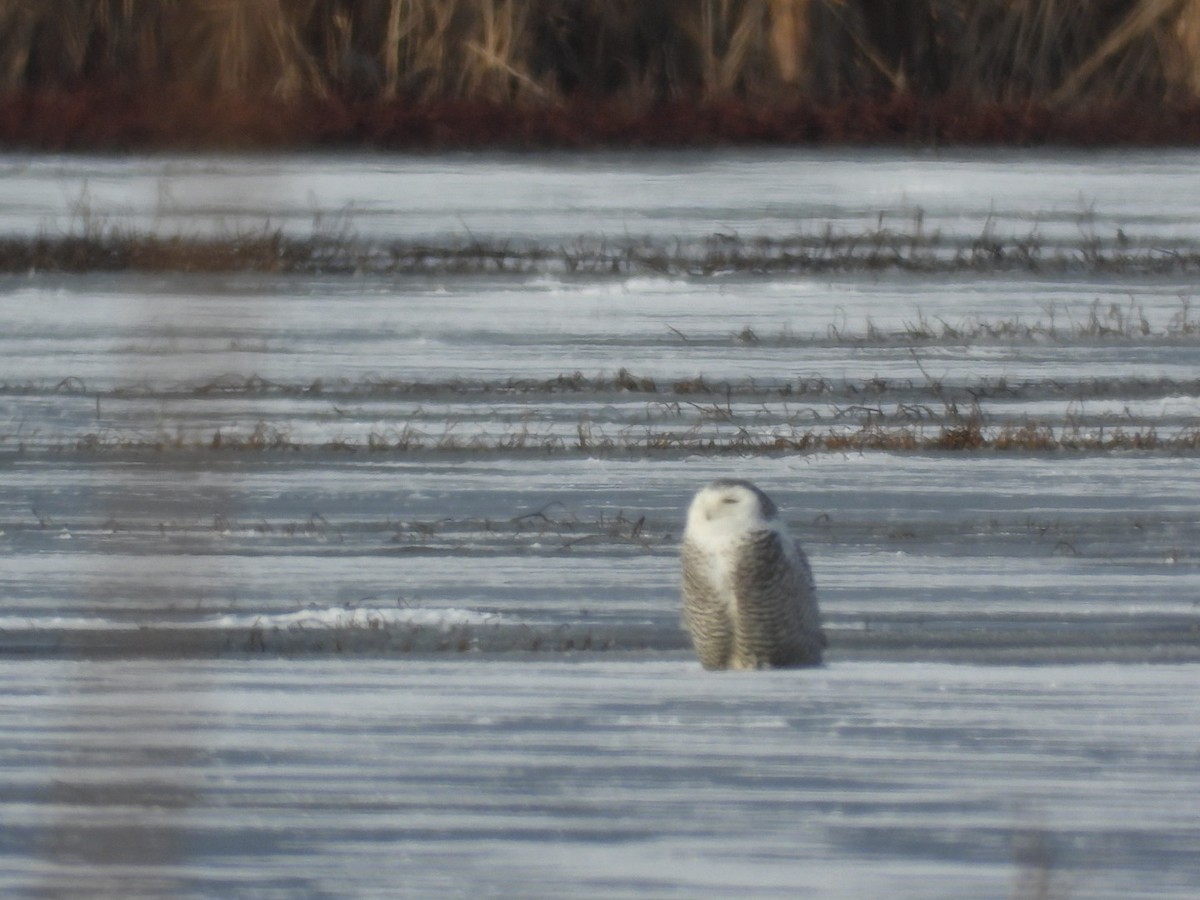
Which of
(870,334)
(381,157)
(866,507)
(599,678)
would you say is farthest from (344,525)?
(381,157)

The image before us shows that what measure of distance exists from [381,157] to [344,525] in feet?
24.8

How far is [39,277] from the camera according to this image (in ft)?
38.7

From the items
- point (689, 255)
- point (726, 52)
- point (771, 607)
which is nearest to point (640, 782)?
point (771, 607)

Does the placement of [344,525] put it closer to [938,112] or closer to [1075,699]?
[1075,699]

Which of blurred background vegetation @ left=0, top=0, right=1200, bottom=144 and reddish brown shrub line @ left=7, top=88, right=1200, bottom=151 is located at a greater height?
blurred background vegetation @ left=0, top=0, right=1200, bottom=144

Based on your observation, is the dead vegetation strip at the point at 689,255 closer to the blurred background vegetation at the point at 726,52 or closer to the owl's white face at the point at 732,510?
the blurred background vegetation at the point at 726,52

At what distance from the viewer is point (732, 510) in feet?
11.8

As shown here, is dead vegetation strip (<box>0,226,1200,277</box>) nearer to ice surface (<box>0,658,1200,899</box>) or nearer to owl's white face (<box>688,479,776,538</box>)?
owl's white face (<box>688,479,776,538</box>)

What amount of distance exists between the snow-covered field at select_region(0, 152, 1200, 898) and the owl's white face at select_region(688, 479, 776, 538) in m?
0.27

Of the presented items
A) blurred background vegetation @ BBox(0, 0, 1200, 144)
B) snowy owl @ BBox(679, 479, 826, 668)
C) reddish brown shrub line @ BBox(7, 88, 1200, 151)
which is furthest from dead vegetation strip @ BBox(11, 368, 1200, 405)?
snowy owl @ BBox(679, 479, 826, 668)

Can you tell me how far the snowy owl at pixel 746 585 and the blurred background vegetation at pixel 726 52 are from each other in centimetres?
843

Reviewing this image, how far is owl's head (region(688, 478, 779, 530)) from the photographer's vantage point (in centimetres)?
359

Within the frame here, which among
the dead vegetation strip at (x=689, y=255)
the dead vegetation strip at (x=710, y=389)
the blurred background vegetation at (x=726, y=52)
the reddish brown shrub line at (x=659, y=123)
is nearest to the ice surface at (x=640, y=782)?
the dead vegetation strip at (x=710, y=389)

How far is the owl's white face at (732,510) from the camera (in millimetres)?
3592
